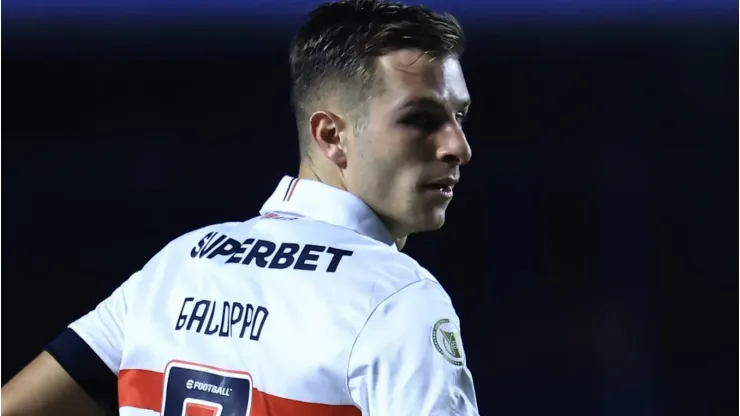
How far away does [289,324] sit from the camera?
0.96 m

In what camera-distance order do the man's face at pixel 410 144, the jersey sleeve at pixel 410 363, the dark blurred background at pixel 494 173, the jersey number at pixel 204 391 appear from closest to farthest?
the jersey sleeve at pixel 410 363
the jersey number at pixel 204 391
the man's face at pixel 410 144
the dark blurred background at pixel 494 173

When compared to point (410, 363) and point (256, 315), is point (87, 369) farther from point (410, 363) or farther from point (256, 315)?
point (410, 363)

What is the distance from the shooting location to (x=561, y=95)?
2.45 metres

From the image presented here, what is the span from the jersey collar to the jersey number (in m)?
0.20

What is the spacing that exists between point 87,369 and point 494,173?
1.45 metres

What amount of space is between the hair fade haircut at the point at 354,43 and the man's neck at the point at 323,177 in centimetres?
2

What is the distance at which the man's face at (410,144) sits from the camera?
1.08 metres

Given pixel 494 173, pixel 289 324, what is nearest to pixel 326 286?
pixel 289 324

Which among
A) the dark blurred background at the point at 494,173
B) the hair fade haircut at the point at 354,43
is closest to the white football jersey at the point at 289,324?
the hair fade haircut at the point at 354,43

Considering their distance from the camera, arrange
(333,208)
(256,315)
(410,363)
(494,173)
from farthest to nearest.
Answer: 1. (494,173)
2. (333,208)
3. (256,315)
4. (410,363)

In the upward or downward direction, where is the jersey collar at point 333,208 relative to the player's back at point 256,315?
upward

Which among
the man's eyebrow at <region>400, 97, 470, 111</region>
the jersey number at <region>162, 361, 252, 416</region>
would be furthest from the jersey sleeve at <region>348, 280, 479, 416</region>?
the man's eyebrow at <region>400, 97, 470, 111</region>

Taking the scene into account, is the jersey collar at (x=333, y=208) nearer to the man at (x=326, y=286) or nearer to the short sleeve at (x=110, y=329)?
the man at (x=326, y=286)

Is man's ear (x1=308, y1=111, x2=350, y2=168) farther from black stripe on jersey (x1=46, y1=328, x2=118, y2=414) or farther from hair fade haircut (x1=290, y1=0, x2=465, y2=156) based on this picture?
black stripe on jersey (x1=46, y1=328, x2=118, y2=414)
